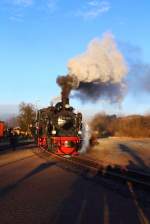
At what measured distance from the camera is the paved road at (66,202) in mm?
9734

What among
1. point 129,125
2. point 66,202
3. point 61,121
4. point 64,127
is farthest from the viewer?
point 129,125

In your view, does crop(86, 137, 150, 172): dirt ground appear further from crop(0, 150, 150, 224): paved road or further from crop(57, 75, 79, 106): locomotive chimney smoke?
crop(0, 150, 150, 224): paved road

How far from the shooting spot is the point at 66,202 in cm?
1173

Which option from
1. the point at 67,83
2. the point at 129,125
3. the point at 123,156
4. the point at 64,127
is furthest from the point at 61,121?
the point at 129,125

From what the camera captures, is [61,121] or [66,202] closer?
[66,202]

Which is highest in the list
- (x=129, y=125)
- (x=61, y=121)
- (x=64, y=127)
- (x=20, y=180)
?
(x=129, y=125)

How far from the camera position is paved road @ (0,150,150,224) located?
973 centimetres

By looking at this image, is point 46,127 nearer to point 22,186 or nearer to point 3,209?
point 22,186

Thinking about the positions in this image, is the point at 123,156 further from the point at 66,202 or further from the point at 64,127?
the point at 66,202

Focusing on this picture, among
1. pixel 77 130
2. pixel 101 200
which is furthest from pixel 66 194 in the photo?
pixel 77 130

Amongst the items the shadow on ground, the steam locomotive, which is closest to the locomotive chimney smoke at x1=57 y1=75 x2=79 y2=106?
the steam locomotive

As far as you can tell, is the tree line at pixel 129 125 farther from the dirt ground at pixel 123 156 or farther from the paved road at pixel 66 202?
the paved road at pixel 66 202

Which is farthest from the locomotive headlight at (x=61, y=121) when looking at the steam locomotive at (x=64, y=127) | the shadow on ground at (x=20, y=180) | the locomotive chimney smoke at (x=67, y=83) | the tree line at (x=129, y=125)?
the tree line at (x=129, y=125)

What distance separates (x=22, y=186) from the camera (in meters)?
14.9
